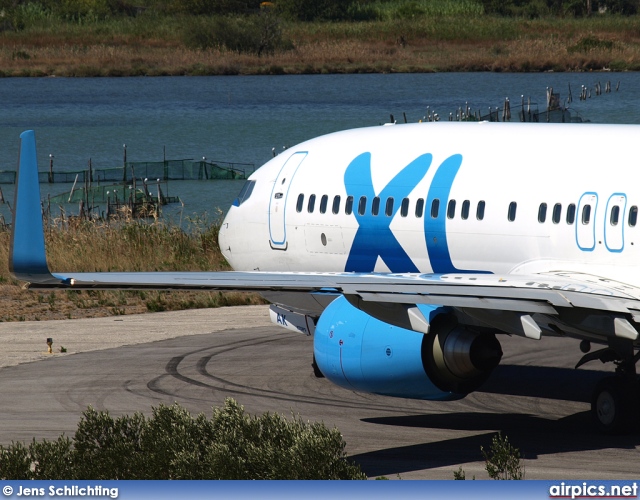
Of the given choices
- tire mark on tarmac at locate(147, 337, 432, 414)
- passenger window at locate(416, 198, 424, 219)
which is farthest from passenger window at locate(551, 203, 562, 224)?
tire mark on tarmac at locate(147, 337, 432, 414)

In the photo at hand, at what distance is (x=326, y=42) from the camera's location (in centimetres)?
14925

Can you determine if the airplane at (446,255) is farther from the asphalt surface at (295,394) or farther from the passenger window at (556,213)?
the asphalt surface at (295,394)

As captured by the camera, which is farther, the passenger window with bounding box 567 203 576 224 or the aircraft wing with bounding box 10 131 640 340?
the passenger window with bounding box 567 203 576 224

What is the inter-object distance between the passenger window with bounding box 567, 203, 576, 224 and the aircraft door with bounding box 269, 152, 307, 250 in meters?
6.72

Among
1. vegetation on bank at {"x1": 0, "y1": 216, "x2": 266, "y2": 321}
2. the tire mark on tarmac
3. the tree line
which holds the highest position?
the tree line

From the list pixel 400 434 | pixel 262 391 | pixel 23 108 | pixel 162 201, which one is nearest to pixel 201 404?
pixel 262 391

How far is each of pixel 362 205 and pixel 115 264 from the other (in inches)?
659

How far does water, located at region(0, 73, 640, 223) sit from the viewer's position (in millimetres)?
88375

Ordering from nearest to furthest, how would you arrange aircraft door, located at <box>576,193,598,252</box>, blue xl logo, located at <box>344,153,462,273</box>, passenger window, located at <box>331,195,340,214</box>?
1. aircraft door, located at <box>576,193,598,252</box>
2. blue xl logo, located at <box>344,153,462,273</box>
3. passenger window, located at <box>331,195,340,214</box>

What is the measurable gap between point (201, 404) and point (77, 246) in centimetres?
1922

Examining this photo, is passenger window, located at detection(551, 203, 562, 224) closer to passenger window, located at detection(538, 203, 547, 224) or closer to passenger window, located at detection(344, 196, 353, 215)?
passenger window, located at detection(538, 203, 547, 224)

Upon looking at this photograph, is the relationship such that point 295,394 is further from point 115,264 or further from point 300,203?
point 115,264

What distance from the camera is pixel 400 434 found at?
21438mm

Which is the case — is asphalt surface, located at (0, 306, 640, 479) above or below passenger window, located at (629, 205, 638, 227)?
below
